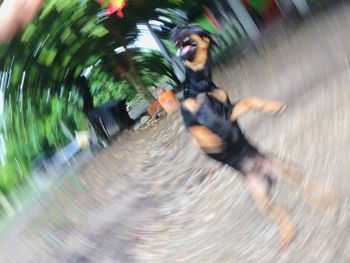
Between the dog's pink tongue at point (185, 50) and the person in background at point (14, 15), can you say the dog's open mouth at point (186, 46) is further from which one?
the person in background at point (14, 15)

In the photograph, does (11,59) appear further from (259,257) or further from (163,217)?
(259,257)

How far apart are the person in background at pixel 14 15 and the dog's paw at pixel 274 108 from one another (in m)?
1.81

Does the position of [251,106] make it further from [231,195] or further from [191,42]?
[231,195]

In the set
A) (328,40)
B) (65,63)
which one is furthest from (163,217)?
(65,63)

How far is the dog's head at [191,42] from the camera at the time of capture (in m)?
2.88

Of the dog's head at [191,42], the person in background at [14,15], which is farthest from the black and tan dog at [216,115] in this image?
the person in background at [14,15]

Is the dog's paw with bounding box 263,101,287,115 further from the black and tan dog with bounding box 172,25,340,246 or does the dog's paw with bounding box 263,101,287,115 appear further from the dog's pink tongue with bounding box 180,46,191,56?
the dog's pink tongue with bounding box 180,46,191,56

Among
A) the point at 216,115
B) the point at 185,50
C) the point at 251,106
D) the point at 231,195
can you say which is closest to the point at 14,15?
the point at 185,50

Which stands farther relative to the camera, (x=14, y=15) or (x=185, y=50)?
(x=185, y=50)

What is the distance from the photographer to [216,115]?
296cm

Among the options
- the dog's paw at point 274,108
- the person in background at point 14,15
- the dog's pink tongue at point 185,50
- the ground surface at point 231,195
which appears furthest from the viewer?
the ground surface at point 231,195

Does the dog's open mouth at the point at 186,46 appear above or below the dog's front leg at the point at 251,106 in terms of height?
above

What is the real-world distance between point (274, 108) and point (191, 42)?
698mm

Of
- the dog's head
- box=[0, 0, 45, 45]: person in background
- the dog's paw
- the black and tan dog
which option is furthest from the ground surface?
box=[0, 0, 45, 45]: person in background
